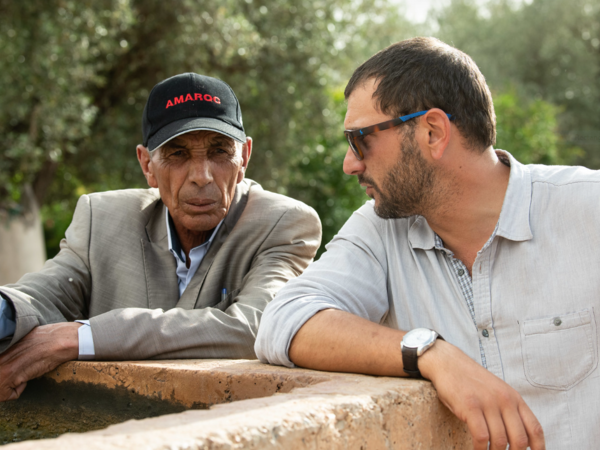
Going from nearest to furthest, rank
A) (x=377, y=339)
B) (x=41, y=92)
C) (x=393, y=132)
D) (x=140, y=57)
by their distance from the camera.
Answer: (x=377, y=339), (x=393, y=132), (x=41, y=92), (x=140, y=57)

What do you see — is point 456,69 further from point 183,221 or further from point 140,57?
point 140,57

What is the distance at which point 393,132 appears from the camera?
2143mm

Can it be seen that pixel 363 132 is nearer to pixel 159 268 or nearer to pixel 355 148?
pixel 355 148

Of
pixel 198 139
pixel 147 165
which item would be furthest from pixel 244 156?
pixel 147 165

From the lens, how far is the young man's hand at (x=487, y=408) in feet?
4.88

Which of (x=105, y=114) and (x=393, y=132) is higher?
(x=105, y=114)

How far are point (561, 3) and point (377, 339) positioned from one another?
2513cm

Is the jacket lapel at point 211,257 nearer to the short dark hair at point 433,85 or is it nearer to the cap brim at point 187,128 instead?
the cap brim at point 187,128

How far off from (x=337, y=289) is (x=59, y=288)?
132cm

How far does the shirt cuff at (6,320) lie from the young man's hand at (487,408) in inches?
60.0

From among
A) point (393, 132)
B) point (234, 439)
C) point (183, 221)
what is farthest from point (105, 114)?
point (234, 439)

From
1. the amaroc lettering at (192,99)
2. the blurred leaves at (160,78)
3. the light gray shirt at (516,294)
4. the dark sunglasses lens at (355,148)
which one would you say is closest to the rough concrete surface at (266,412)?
the light gray shirt at (516,294)

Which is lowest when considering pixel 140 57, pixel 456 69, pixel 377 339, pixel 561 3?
→ pixel 377 339

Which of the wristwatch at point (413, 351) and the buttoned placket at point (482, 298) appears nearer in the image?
the wristwatch at point (413, 351)
